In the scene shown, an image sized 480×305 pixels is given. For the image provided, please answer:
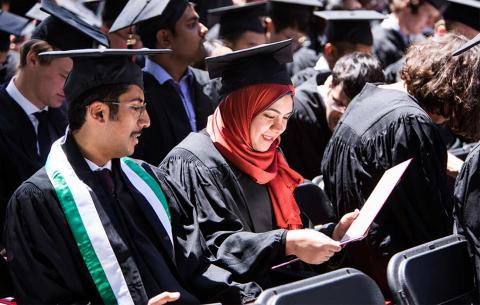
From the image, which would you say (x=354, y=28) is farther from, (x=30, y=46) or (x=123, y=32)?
(x=30, y=46)

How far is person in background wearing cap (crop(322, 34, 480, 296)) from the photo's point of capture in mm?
3434

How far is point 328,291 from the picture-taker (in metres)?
2.64

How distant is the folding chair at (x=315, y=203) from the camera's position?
365 centimetres

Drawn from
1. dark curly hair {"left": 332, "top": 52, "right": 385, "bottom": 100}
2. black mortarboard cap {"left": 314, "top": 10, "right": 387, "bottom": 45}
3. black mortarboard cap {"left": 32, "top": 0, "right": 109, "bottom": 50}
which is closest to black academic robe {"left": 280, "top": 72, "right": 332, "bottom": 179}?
dark curly hair {"left": 332, "top": 52, "right": 385, "bottom": 100}

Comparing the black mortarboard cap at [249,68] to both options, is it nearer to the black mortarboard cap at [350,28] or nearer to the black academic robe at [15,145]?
the black academic robe at [15,145]

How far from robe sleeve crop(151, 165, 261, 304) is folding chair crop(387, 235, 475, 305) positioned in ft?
1.84

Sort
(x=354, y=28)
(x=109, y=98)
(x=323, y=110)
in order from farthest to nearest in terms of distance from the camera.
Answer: (x=354, y=28) < (x=323, y=110) < (x=109, y=98)

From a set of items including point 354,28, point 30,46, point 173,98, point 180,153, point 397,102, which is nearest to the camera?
point 180,153

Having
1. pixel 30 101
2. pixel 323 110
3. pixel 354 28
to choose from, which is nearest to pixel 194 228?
pixel 30 101

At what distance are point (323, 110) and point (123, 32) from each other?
1328 millimetres

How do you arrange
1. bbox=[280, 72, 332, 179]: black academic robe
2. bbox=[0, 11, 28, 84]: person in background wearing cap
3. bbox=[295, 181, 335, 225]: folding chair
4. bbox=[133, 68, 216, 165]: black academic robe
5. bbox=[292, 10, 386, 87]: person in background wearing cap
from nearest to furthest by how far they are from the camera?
bbox=[295, 181, 335, 225]: folding chair
bbox=[133, 68, 216, 165]: black academic robe
bbox=[0, 11, 28, 84]: person in background wearing cap
bbox=[280, 72, 332, 179]: black academic robe
bbox=[292, 10, 386, 87]: person in background wearing cap

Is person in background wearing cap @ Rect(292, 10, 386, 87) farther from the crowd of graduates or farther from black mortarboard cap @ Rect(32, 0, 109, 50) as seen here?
black mortarboard cap @ Rect(32, 0, 109, 50)

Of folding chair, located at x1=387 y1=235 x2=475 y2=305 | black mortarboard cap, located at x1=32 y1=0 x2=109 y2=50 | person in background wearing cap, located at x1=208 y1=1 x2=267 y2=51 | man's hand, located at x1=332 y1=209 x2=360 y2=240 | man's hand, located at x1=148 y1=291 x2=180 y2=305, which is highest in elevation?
black mortarboard cap, located at x1=32 y1=0 x2=109 y2=50

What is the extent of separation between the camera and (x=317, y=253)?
2.96m
